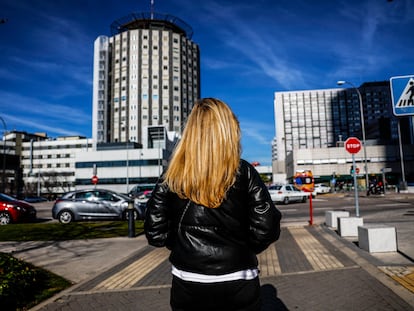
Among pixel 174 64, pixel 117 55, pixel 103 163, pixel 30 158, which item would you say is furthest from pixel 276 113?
pixel 30 158

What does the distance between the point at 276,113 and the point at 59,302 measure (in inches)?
5259

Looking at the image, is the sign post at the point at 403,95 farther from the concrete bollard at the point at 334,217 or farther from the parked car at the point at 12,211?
the parked car at the point at 12,211

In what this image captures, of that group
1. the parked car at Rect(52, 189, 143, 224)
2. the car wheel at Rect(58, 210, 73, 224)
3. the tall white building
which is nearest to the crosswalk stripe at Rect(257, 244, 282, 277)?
the parked car at Rect(52, 189, 143, 224)

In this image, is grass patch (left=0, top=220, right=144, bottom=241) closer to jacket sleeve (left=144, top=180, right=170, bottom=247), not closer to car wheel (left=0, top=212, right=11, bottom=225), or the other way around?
car wheel (left=0, top=212, right=11, bottom=225)

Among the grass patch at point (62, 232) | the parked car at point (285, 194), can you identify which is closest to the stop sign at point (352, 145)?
the grass patch at point (62, 232)

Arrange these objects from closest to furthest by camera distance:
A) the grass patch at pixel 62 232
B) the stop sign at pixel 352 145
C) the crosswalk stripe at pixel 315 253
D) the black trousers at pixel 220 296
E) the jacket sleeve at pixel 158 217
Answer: the black trousers at pixel 220 296, the jacket sleeve at pixel 158 217, the crosswalk stripe at pixel 315 253, the grass patch at pixel 62 232, the stop sign at pixel 352 145

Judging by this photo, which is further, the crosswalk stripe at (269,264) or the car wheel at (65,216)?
the car wheel at (65,216)

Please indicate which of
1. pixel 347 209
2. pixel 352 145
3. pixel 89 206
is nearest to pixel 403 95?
pixel 352 145

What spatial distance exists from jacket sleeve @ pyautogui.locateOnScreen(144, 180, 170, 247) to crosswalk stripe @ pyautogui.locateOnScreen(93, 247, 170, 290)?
3644 mm

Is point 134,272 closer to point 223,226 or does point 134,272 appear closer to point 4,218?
point 223,226

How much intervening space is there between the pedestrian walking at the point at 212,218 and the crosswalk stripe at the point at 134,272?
12.3 ft

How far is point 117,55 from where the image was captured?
9600 centimetres

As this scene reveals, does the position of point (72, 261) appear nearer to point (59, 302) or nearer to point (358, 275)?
point (59, 302)

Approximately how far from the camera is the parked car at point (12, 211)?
46.5 feet
